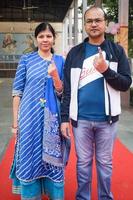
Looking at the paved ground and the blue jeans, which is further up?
the blue jeans

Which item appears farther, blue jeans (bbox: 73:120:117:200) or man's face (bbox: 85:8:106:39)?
blue jeans (bbox: 73:120:117:200)

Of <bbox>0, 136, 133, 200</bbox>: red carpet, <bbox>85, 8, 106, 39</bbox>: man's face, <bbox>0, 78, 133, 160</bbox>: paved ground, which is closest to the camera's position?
<bbox>85, 8, 106, 39</bbox>: man's face

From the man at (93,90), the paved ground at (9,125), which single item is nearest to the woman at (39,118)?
the man at (93,90)

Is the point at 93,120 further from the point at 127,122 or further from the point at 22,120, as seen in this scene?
the point at 127,122

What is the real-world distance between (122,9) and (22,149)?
888 cm

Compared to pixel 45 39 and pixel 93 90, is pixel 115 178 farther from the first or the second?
pixel 45 39

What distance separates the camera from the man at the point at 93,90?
11.4ft

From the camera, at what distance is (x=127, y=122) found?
962cm

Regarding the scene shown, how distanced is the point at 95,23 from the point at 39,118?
906 millimetres

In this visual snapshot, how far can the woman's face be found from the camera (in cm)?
366

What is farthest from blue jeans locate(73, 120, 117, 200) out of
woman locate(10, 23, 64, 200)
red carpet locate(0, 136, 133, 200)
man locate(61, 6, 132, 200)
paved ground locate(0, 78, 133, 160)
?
paved ground locate(0, 78, 133, 160)

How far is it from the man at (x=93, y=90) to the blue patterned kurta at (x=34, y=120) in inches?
6.1

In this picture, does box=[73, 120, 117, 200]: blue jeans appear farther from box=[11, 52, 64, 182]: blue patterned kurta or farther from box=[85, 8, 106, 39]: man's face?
box=[85, 8, 106, 39]: man's face

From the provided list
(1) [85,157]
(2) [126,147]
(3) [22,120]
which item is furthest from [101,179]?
(2) [126,147]
